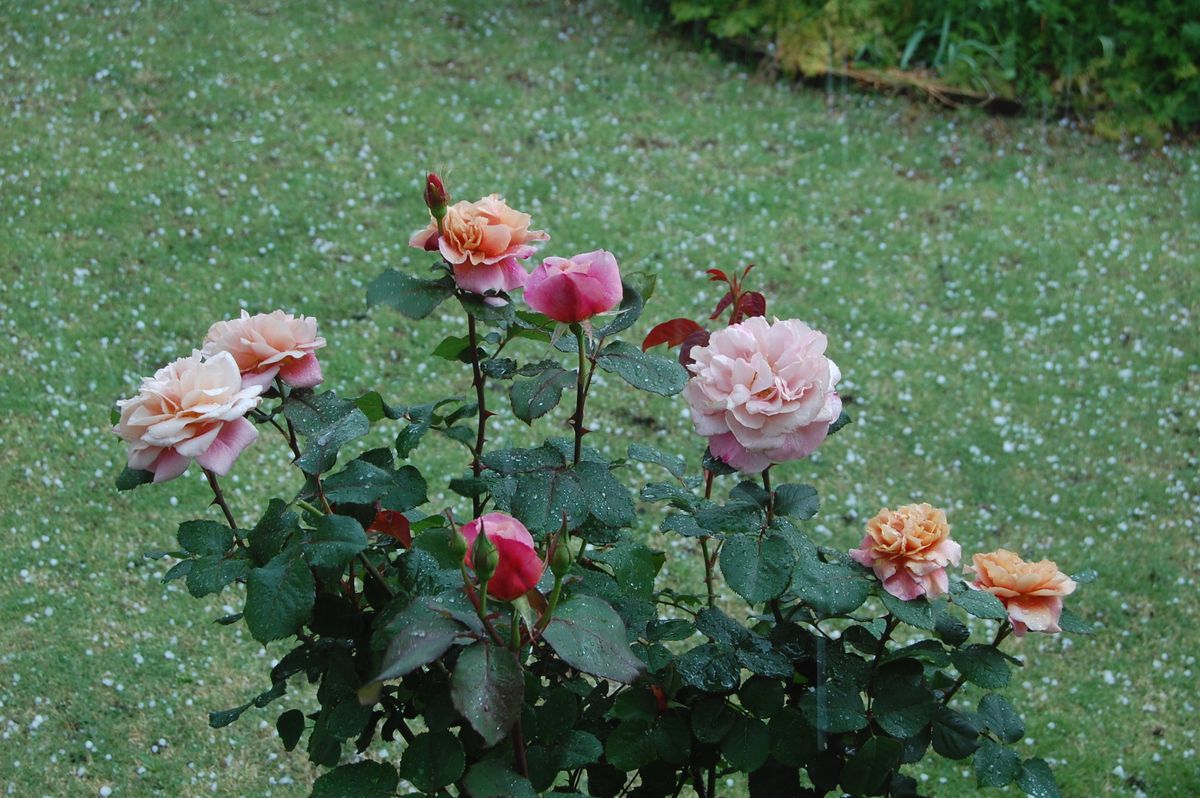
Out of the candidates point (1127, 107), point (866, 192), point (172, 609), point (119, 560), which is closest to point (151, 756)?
point (172, 609)

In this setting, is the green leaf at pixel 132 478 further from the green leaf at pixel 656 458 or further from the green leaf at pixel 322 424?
the green leaf at pixel 656 458

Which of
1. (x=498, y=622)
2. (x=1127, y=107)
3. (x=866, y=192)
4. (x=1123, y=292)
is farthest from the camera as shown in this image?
(x=1127, y=107)

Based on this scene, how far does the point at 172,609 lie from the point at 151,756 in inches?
22.9

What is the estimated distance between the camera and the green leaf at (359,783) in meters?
1.33

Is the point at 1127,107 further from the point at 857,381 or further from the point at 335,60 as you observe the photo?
the point at 335,60

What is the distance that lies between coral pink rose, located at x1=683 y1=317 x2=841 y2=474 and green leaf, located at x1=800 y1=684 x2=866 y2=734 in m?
0.30

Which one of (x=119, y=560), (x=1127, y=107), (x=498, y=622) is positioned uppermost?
(x=498, y=622)

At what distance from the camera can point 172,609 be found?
11.0ft

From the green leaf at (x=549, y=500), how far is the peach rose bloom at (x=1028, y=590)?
0.59 meters

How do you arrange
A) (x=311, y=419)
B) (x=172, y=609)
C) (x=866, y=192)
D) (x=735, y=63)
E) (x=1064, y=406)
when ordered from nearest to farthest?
(x=311, y=419), (x=172, y=609), (x=1064, y=406), (x=866, y=192), (x=735, y=63)

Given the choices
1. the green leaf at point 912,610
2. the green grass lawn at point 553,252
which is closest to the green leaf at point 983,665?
the green leaf at point 912,610

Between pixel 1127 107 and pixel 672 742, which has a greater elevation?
pixel 672 742

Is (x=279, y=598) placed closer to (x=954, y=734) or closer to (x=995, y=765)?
(x=954, y=734)

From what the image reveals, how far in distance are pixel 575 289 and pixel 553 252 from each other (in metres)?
3.78
